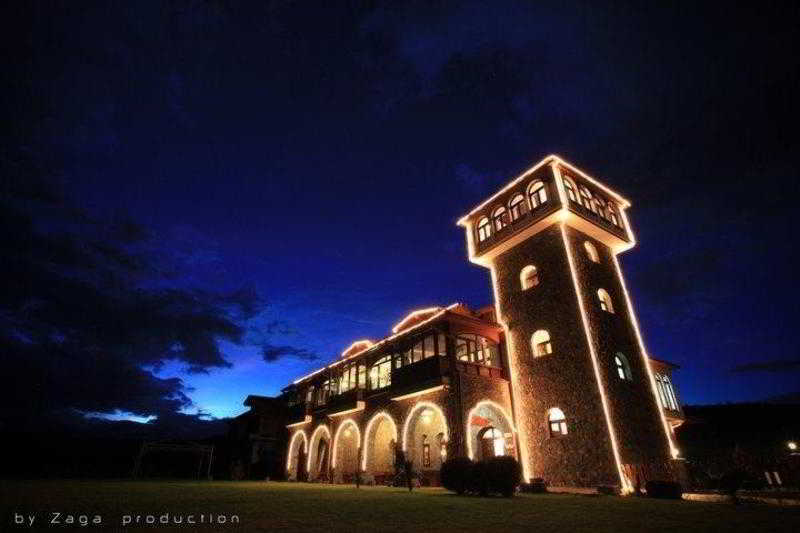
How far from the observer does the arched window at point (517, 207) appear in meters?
20.8

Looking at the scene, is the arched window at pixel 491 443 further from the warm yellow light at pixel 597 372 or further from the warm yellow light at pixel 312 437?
the warm yellow light at pixel 312 437

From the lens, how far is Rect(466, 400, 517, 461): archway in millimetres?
18406

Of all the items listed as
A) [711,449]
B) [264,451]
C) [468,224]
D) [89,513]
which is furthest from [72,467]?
[711,449]

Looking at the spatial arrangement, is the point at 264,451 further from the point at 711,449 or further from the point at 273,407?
the point at 711,449

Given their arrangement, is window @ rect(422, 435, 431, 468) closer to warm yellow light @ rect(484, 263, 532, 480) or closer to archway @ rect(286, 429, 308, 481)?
warm yellow light @ rect(484, 263, 532, 480)

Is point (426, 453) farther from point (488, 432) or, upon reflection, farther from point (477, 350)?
point (477, 350)

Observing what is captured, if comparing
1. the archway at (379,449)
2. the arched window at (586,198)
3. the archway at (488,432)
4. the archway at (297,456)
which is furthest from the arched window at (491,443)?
the archway at (297,456)

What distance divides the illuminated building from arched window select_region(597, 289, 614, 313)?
0.09 m

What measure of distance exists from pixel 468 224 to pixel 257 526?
20.0 meters

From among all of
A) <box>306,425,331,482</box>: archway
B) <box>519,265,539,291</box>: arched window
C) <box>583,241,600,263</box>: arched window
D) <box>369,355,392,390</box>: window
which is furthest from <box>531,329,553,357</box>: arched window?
<box>306,425,331,482</box>: archway

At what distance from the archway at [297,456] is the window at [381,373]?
9.79 meters

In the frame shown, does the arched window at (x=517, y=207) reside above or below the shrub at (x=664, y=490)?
above

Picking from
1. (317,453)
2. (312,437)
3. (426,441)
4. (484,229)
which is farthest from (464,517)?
(317,453)

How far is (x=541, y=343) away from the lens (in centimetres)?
1878
